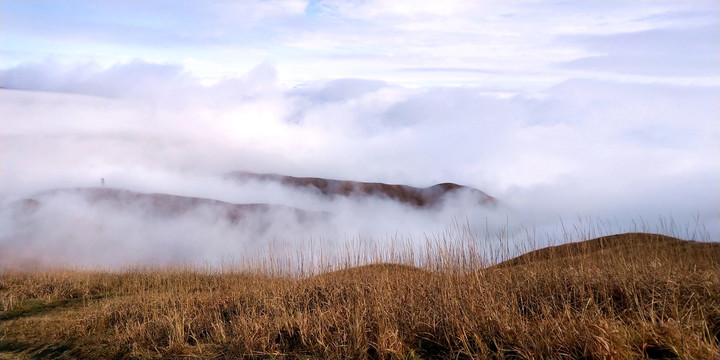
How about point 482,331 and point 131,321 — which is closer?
point 482,331

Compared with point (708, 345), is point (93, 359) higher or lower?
lower

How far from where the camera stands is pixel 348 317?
665cm

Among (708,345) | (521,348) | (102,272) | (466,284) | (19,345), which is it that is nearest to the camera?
(708,345)

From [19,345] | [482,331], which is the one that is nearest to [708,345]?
[482,331]

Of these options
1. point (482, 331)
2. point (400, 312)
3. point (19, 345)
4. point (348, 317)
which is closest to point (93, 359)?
point (19, 345)

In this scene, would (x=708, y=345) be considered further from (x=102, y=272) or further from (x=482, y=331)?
(x=102, y=272)

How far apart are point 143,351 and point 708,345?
6.42m

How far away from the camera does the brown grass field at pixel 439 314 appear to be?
5438mm

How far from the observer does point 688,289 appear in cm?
643

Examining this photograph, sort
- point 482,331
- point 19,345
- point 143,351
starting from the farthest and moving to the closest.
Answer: point 19,345 < point 143,351 < point 482,331

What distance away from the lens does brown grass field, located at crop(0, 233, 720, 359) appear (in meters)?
5.44

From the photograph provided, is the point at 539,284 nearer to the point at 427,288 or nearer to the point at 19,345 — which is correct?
the point at 427,288

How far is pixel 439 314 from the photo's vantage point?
6523 mm

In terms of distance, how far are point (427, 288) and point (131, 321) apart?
447cm
